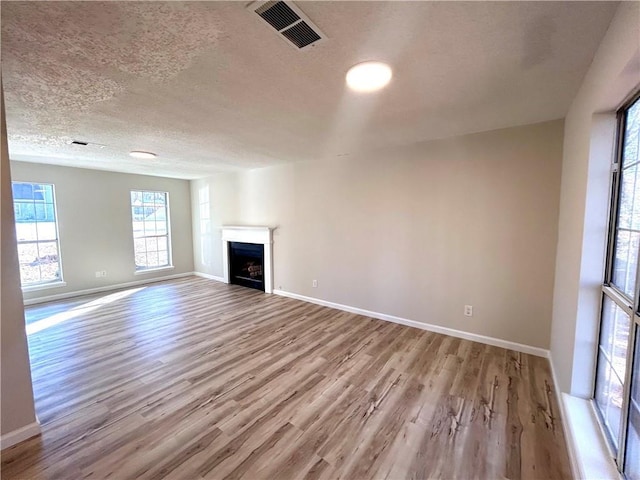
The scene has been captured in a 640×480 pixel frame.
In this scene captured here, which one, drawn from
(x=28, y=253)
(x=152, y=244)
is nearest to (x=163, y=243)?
(x=152, y=244)

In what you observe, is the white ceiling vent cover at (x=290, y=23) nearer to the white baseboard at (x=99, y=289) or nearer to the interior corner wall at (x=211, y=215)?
the interior corner wall at (x=211, y=215)

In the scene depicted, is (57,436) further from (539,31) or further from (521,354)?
(521,354)

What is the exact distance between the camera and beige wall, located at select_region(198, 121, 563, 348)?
2.72 metres

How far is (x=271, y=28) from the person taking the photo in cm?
130

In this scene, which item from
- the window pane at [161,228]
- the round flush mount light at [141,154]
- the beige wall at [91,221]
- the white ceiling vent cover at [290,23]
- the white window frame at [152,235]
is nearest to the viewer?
the white ceiling vent cover at [290,23]

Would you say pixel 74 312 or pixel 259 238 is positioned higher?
pixel 259 238

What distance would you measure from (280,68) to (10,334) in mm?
2369

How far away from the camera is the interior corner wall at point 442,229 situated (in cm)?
272

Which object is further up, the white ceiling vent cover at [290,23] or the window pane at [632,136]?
the white ceiling vent cover at [290,23]

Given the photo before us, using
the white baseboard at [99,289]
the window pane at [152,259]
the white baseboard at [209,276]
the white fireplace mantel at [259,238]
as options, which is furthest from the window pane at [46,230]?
the white fireplace mantel at [259,238]

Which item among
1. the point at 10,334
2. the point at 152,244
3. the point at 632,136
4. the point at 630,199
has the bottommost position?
the point at 10,334

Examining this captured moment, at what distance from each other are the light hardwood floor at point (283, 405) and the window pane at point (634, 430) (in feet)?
1.15

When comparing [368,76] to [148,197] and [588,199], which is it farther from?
[148,197]

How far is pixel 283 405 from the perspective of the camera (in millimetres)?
2078
